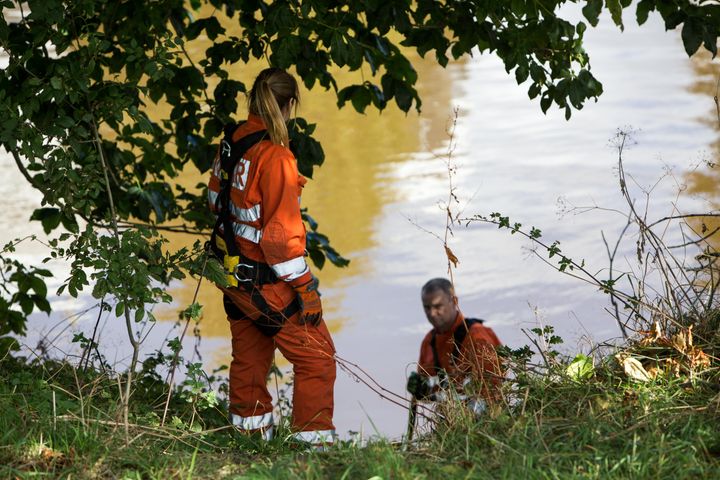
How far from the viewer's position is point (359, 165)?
14117mm

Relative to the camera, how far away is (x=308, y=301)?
186 inches

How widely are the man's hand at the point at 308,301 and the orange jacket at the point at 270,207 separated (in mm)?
37

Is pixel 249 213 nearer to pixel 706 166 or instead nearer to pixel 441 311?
pixel 441 311

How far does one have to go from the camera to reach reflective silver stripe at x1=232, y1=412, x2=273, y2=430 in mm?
4914

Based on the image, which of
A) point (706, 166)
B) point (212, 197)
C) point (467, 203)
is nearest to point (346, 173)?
point (706, 166)

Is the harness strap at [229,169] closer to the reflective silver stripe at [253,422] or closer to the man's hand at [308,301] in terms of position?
the man's hand at [308,301]

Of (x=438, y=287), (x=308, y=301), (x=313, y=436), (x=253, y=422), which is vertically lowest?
(x=313, y=436)

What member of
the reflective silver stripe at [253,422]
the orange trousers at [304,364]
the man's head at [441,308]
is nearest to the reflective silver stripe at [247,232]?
the orange trousers at [304,364]

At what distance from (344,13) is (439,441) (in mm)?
2491

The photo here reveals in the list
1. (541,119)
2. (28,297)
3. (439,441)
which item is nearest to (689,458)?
(439,441)

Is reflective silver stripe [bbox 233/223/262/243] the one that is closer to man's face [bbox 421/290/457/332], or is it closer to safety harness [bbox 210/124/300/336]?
safety harness [bbox 210/124/300/336]

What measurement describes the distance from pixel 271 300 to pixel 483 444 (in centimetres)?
157

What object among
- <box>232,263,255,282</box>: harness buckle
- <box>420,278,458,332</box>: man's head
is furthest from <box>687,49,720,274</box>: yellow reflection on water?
<box>232,263,255,282</box>: harness buckle

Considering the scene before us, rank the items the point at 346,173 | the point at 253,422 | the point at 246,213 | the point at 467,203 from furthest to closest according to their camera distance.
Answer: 1. the point at 346,173
2. the point at 467,203
3. the point at 253,422
4. the point at 246,213
